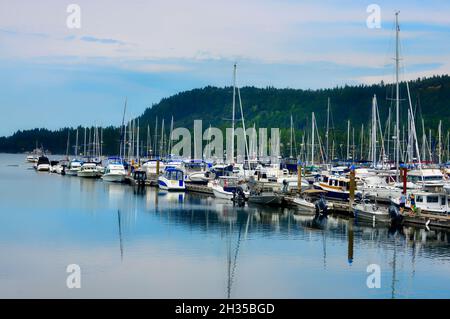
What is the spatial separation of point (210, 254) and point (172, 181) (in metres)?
A: 42.2

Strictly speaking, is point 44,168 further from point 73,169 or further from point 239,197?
point 239,197

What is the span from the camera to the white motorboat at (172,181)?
3241 inches

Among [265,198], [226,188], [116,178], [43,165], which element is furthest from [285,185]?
[43,165]

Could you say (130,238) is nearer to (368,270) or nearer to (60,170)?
(368,270)

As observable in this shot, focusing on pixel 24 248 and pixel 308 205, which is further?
pixel 308 205

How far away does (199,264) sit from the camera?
124 ft

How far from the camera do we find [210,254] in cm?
4103

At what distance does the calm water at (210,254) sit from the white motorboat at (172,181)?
711 inches

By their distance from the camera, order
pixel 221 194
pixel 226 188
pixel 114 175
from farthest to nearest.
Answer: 1. pixel 114 175
2. pixel 221 194
3. pixel 226 188

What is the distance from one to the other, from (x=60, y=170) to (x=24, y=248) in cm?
8525

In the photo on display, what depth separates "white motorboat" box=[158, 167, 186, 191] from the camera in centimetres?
8231

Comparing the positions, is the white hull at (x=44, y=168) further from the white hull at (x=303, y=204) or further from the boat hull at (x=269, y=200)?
the white hull at (x=303, y=204)

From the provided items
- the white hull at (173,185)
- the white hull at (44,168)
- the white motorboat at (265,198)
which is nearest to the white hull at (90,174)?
the white hull at (173,185)
